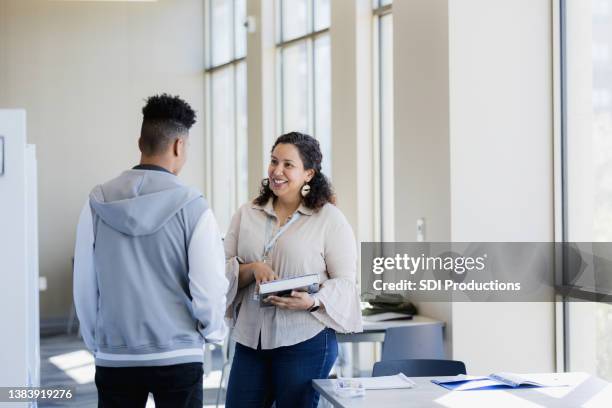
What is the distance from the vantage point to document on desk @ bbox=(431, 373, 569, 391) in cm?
317

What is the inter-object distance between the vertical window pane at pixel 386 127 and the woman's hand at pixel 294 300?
3396 mm

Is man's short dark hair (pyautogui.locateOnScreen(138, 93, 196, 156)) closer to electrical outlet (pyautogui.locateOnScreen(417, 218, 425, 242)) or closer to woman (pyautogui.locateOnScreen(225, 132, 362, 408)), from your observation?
woman (pyautogui.locateOnScreen(225, 132, 362, 408))

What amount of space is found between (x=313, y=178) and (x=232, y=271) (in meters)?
0.51

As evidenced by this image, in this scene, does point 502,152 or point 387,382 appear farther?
point 502,152

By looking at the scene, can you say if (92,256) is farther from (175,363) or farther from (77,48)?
(77,48)

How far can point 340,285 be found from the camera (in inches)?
130

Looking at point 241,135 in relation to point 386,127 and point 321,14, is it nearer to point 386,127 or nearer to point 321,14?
point 321,14

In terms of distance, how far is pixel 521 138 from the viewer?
5.20 meters

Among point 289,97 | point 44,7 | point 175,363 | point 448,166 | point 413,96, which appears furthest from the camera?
point 44,7

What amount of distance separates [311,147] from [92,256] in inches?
43.5

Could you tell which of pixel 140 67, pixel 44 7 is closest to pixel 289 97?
pixel 140 67

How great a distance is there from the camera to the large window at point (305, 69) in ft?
25.7

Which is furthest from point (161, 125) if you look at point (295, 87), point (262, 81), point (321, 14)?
point (262, 81)

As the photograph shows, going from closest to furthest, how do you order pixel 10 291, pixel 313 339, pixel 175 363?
pixel 175 363 < pixel 313 339 < pixel 10 291
